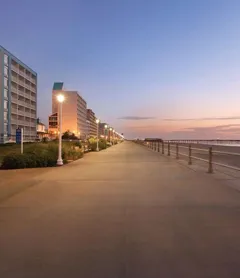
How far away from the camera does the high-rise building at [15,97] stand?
86.6m

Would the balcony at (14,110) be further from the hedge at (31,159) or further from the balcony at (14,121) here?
the hedge at (31,159)

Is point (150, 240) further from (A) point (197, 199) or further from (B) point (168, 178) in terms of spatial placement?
(B) point (168, 178)

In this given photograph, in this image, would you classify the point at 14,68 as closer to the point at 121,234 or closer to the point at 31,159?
the point at 31,159

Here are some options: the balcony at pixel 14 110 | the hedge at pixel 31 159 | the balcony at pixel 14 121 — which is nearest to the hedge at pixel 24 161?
the hedge at pixel 31 159

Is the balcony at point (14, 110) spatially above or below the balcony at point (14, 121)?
above

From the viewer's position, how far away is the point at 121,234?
570 centimetres

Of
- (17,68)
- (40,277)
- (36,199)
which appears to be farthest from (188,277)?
(17,68)

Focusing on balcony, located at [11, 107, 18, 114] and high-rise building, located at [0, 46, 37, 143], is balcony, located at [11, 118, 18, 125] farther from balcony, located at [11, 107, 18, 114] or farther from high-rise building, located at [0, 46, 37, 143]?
balcony, located at [11, 107, 18, 114]

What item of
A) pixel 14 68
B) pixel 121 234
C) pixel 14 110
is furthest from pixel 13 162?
pixel 14 68

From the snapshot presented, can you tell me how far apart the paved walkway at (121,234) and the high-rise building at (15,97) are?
6750cm

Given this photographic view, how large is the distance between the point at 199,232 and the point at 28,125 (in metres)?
105

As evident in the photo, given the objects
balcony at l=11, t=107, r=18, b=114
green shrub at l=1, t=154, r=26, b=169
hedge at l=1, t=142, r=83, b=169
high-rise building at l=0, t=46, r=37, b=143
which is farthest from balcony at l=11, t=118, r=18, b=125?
green shrub at l=1, t=154, r=26, b=169

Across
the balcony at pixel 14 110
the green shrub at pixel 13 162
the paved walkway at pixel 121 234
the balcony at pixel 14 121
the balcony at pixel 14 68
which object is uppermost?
the balcony at pixel 14 68

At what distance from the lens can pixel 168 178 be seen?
13312mm
